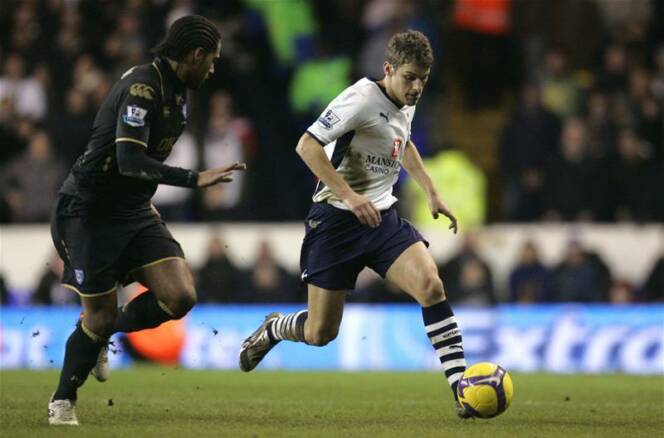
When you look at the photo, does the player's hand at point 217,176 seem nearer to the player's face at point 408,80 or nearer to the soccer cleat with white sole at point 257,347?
the player's face at point 408,80

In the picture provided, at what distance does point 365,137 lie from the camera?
357 inches

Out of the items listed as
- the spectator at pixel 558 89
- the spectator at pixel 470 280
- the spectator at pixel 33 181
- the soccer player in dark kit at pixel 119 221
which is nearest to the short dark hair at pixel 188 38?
the soccer player in dark kit at pixel 119 221

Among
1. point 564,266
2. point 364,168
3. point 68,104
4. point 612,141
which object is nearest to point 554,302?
point 564,266

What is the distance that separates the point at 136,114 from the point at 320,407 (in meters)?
2.80

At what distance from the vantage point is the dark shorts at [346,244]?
358 inches

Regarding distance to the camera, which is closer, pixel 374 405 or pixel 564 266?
pixel 374 405

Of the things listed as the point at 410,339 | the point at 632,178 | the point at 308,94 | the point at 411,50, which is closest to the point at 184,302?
the point at 411,50

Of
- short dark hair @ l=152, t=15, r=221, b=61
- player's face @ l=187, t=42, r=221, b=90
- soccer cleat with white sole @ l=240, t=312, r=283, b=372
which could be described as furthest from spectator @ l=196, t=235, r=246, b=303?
short dark hair @ l=152, t=15, r=221, b=61

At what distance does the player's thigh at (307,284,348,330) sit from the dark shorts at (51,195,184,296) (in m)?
0.94

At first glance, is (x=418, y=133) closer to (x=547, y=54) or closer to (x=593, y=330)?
(x=547, y=54)

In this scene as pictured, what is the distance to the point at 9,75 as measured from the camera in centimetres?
1852

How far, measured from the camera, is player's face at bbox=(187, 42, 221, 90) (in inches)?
339

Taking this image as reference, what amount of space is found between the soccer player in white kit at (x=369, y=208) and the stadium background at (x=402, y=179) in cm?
692

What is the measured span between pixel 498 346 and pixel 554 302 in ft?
4.13
